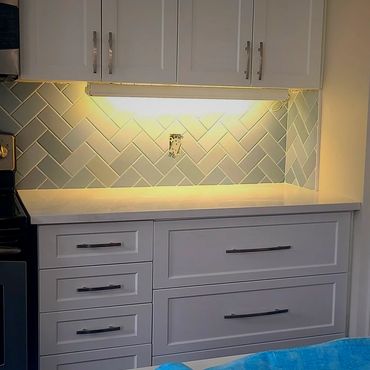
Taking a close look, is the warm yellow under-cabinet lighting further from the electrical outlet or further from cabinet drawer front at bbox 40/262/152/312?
cabinet drawer front at bbox 40/262/152/312

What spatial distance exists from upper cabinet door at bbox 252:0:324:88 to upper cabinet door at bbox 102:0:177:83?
0.43m

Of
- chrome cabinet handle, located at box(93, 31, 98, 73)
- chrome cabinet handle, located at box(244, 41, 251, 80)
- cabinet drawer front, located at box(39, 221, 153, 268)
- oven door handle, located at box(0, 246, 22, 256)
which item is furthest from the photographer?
chrome cabinet handle, located at box(244, 41, 251, 80)

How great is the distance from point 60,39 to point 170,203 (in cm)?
85

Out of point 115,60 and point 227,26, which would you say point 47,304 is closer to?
point 115,60

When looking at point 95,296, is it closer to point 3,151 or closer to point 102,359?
point 102,359

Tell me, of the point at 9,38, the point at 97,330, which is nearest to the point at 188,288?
the point at 97,330

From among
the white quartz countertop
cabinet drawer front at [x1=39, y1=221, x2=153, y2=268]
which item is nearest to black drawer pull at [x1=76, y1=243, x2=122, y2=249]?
cabinet drawer front at [x1=39, y1=221, x2=153, y2=268]

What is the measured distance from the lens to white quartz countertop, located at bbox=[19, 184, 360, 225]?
7.28 feet

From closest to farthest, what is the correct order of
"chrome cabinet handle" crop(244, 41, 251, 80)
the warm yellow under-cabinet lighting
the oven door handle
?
the oven door handle → "chrome cabinet handle" crop(244, 41, 251, 80) → the warm yellow under-cabinet lighting

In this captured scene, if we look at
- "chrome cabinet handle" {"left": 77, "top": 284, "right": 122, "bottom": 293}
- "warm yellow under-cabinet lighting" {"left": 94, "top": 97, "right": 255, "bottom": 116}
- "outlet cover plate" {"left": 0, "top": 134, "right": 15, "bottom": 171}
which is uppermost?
"warm yellow under-cabinet lighting" {"left": 94, "top": 97, "right": 255, "bottom": 116}

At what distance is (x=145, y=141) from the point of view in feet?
9.56

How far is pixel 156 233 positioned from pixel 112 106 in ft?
2.76

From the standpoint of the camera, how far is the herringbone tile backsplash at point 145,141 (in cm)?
275

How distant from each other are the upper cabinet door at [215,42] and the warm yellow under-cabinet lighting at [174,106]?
0.31m
